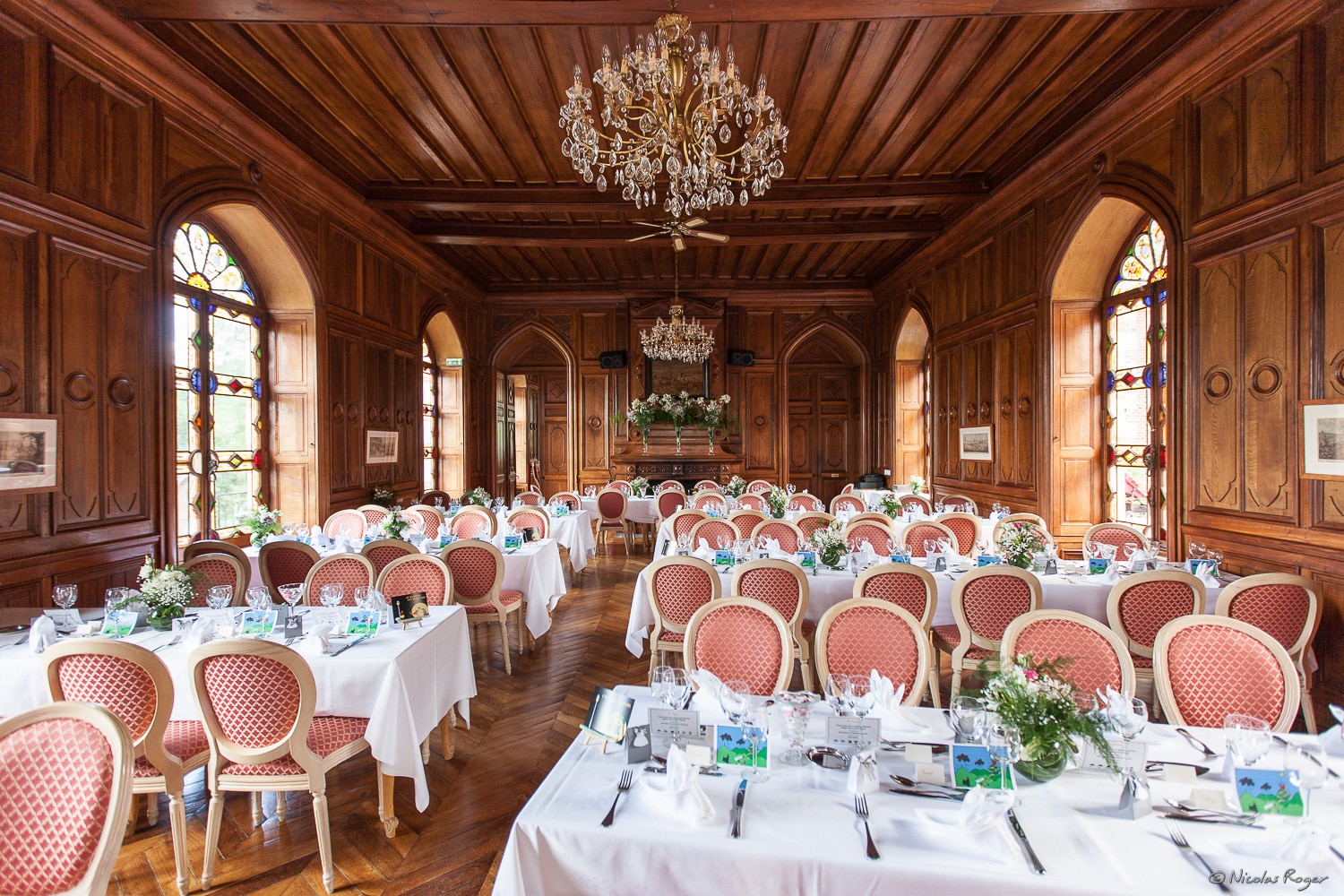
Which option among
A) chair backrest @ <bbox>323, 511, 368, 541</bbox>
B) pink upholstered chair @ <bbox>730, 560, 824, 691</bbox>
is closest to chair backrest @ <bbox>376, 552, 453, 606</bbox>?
pink upholstered chair @ <bbox>730, 560, 824, 691</bbox>

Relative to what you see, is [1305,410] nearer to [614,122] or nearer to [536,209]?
[614,122]

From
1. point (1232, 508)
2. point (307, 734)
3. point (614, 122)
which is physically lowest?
point (307, 734)

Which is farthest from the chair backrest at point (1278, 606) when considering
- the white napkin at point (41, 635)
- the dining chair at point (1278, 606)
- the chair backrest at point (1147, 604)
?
the white napkin at point (41, 635)

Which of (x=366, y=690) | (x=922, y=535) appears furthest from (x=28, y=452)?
(x=922, y=535)

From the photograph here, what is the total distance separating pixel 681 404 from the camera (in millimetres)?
12164

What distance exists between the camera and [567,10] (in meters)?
4.27

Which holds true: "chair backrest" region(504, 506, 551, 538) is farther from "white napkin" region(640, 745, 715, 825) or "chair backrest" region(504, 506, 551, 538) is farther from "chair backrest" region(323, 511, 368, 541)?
"white napkin" region(640, 745, 715, 825)

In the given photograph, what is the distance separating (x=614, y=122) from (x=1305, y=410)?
15.6 ft

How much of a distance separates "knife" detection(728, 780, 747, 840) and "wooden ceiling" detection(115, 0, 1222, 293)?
4533mm

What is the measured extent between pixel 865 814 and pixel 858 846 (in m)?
0.13

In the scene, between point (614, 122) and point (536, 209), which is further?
point (536, 209)

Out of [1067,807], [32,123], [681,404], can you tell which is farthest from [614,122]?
[681,404]

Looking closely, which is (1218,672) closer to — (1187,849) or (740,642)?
(1187,849)

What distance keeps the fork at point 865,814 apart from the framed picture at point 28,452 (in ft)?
16.5
